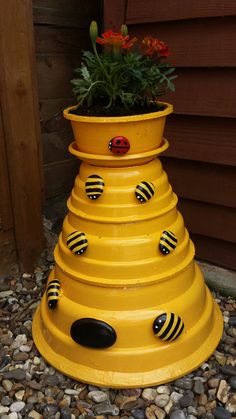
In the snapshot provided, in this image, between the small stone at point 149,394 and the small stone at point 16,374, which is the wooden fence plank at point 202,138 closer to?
the small stone at point 149,394

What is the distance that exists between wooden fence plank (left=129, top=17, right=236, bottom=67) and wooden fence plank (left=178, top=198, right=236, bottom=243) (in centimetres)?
63

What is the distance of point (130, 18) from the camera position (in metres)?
1.89

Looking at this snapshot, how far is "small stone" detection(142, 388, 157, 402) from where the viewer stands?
57.4 inches

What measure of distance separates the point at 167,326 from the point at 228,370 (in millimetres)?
334

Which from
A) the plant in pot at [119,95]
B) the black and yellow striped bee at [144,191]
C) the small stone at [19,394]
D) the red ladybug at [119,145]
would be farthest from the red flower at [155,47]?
the small stone at [19,394]

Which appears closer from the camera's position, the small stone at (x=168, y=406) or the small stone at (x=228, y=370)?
the small stone at (x=168, y=406)

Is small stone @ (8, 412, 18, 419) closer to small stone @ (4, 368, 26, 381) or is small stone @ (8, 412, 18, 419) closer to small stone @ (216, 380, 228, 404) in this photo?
small stone @ (4, 368, 26, 381)

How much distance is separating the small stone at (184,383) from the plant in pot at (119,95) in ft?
2.59

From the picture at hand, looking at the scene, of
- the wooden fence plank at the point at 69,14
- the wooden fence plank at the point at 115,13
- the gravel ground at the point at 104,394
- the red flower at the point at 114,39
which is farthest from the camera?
the wooden fence plank at the point at 69,14

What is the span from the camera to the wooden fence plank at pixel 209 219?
2.00m

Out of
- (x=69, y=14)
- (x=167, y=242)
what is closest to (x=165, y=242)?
(x=167, y=242)

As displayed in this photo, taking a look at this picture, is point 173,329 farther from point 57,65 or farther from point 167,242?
point 57,65

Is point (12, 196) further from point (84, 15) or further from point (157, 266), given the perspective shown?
point (84, 15)

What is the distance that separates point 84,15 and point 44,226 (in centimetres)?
116
